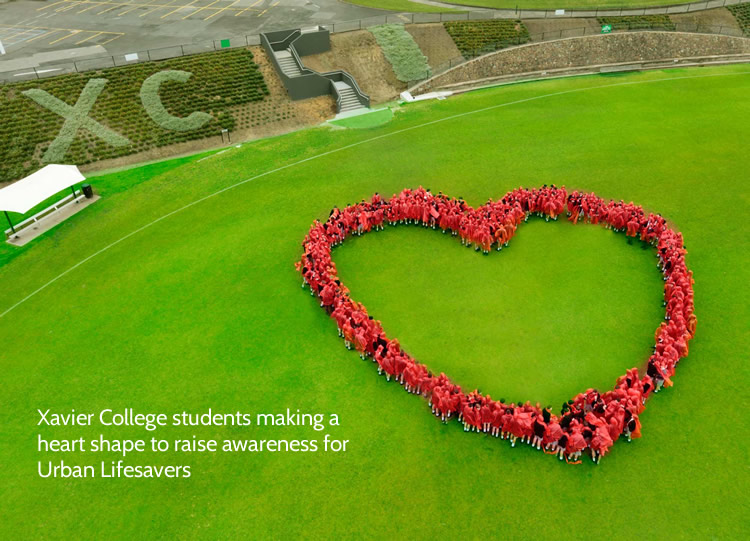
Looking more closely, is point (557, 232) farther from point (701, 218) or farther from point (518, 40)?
point (518, 40)

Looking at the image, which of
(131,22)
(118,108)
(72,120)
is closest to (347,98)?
(118,108)

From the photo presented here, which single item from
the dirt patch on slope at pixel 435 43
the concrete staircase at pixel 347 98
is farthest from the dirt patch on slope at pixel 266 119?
the dirt patch on slope at pixel 435 43

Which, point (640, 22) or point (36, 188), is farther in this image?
point (640, 22)

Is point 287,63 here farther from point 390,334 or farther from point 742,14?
point 742,14

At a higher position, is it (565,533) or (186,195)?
(186,195)

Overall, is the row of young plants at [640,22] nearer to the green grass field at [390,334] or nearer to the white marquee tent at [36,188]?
the green grass field at [390,334]

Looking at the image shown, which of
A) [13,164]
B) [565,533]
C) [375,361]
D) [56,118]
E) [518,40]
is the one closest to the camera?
[565,533]

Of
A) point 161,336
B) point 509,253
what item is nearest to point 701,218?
point 509,253
